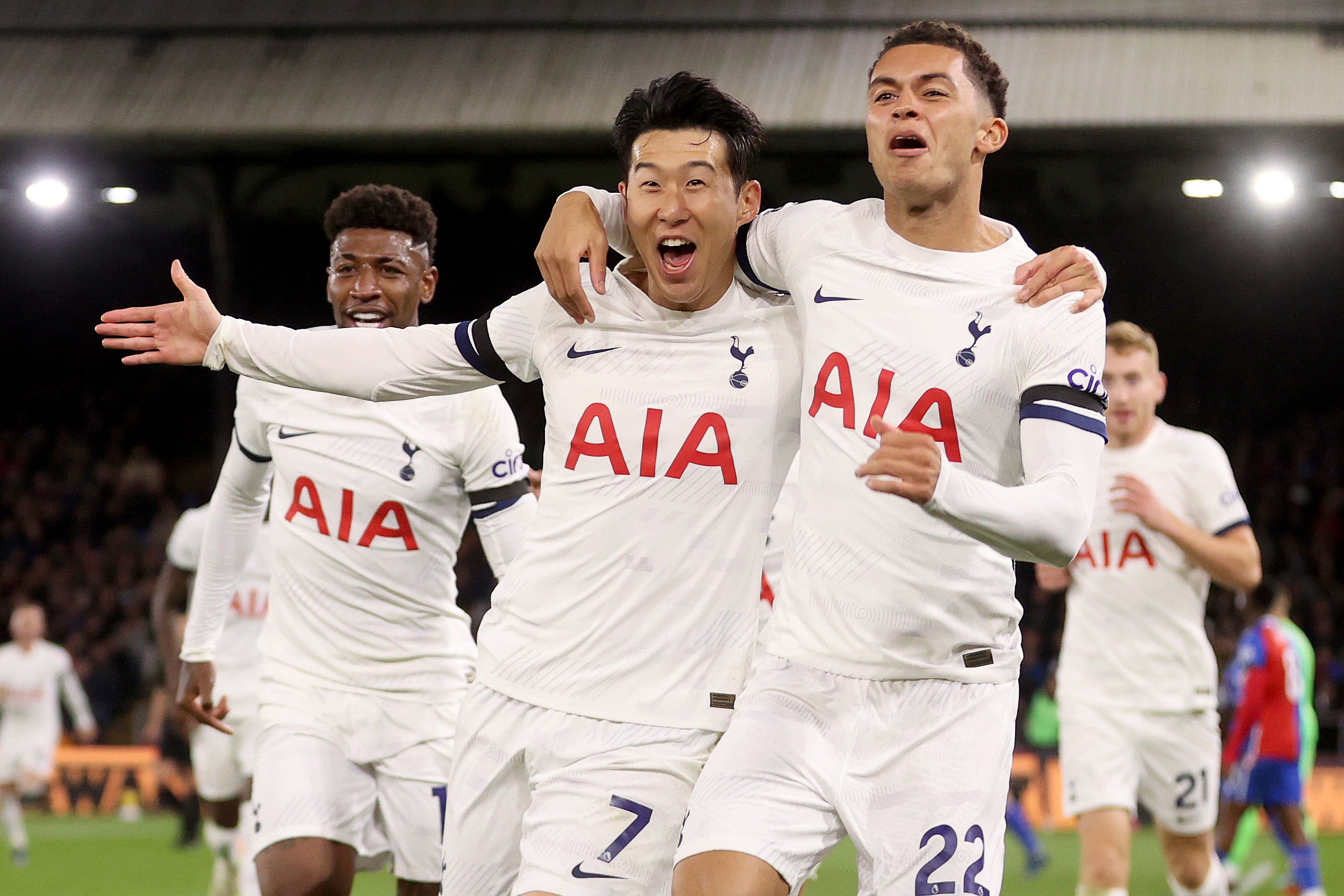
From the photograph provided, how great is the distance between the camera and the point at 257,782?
423 cm

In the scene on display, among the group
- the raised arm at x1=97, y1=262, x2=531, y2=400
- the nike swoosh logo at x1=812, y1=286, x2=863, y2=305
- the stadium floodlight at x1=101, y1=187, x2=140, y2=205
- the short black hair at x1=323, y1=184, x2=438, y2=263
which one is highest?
the stadium floodlight at x1=101, y1=187, x2=140, y2=205

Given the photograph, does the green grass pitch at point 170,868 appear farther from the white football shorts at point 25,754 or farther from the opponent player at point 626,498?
the opponent player at point 626,498

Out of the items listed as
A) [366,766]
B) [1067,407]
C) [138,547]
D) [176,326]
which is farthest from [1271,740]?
[138,547]

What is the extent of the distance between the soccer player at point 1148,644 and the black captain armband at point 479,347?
312cm

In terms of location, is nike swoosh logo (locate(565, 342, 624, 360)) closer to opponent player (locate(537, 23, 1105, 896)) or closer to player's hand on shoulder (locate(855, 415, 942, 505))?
opponent player (locate(537, 23, 1105, 896))

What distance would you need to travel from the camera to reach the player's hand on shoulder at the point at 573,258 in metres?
3.24

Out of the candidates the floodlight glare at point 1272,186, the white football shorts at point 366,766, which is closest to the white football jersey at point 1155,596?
the white football shorts at point 366,766

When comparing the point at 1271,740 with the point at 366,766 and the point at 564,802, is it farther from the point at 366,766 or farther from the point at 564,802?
the point at 564,802

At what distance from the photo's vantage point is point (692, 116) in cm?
328

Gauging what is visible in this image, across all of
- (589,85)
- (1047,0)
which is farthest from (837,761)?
(1047,0)

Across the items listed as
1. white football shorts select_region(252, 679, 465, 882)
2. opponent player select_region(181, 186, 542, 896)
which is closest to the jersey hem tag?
opponent player select_region(181, 186, 542, 896)

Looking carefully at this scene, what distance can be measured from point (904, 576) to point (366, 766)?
79.2 inches

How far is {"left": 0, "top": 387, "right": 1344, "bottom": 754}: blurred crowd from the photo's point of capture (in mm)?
15328

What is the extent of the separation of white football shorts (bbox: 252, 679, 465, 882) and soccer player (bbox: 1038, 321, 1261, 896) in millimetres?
2569
